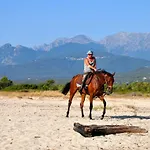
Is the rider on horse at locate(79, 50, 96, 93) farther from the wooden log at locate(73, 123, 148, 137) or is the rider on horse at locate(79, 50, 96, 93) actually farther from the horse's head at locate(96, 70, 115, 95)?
the wooden log at locate(73, 123, 148, 137)

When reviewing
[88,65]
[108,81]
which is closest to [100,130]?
[108,81]

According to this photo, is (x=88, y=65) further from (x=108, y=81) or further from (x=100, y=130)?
(x=100, y=130)

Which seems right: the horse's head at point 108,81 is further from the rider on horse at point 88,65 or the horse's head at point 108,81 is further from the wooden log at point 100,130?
the wooden log at point 100,130

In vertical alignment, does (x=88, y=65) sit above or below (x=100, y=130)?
above

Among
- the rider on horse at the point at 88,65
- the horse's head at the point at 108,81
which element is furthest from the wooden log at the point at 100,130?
the rider on horse at the point at 88,65

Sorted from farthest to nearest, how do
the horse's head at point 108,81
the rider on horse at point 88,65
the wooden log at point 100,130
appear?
the rider on horse at point 88,65
the horse's head at point 108,81
the wooden log at point 100,130

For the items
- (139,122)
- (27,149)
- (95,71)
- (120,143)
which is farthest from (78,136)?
(95,71)

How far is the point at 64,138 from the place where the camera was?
17781 millimetres

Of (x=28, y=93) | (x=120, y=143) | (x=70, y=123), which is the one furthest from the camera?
(x=28, y=93)

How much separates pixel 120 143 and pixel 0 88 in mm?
51619

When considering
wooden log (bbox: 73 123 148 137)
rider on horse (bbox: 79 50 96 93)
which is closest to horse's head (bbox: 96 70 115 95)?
rider on horse (bbox: 79 50 96 93)

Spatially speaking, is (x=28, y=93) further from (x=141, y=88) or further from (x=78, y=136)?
(x=78, y=136)

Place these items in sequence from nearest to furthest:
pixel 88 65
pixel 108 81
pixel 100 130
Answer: pixel 100 130 → pixel 108 81 → pixel 88 65

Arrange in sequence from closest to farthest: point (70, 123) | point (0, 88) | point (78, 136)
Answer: point (78, 136), point (70, 123), point (0, 88)
